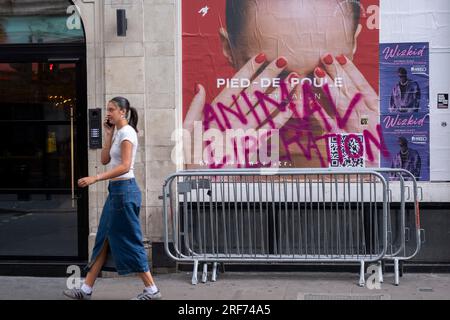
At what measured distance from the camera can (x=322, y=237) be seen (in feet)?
27.9

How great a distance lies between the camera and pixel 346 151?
348 inches

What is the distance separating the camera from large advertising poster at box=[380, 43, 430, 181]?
868 centimetres

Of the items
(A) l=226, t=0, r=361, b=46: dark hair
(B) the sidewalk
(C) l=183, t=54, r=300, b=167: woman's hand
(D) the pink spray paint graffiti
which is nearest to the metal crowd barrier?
(B) the sidewalk

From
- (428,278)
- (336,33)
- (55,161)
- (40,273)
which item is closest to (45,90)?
(55,161)

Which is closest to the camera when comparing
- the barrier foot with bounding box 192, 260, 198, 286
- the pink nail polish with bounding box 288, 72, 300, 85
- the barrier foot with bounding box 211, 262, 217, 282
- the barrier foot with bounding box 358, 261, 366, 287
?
the barrier foot with bounding box 358, 261, 366, 287

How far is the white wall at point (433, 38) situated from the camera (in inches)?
340

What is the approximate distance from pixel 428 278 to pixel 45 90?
4.94 metres

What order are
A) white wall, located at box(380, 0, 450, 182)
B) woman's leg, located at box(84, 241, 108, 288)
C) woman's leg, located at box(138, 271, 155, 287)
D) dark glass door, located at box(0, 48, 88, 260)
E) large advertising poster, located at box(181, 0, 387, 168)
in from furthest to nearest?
1. dark glass door, located at box(0, 48, 88, 260)
2. large advertising poster, located at box(181, 0, 387, 168)
3. white wall, located at box(380, 0, 450, 182)
4. woman's leg, located at box(84, 241, 108, 288)
5. woman's leg, located at box(138, 271, 155, 287)

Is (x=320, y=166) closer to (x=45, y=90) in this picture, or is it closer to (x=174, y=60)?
(x=174, y=60)

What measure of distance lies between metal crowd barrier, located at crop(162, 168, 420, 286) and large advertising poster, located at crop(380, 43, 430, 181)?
0.87 feet

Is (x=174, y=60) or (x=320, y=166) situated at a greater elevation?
(x=174, y=60)

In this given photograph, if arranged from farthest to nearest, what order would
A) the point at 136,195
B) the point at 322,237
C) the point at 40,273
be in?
the point at 40,273
the point at 322,237
the point at 136,195

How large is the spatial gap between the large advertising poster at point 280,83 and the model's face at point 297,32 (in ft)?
0.04

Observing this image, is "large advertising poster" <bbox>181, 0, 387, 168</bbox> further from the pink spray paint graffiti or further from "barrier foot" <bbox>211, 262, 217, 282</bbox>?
"barrier foot" <bbox>211, 262, 217, 282</bbox>
